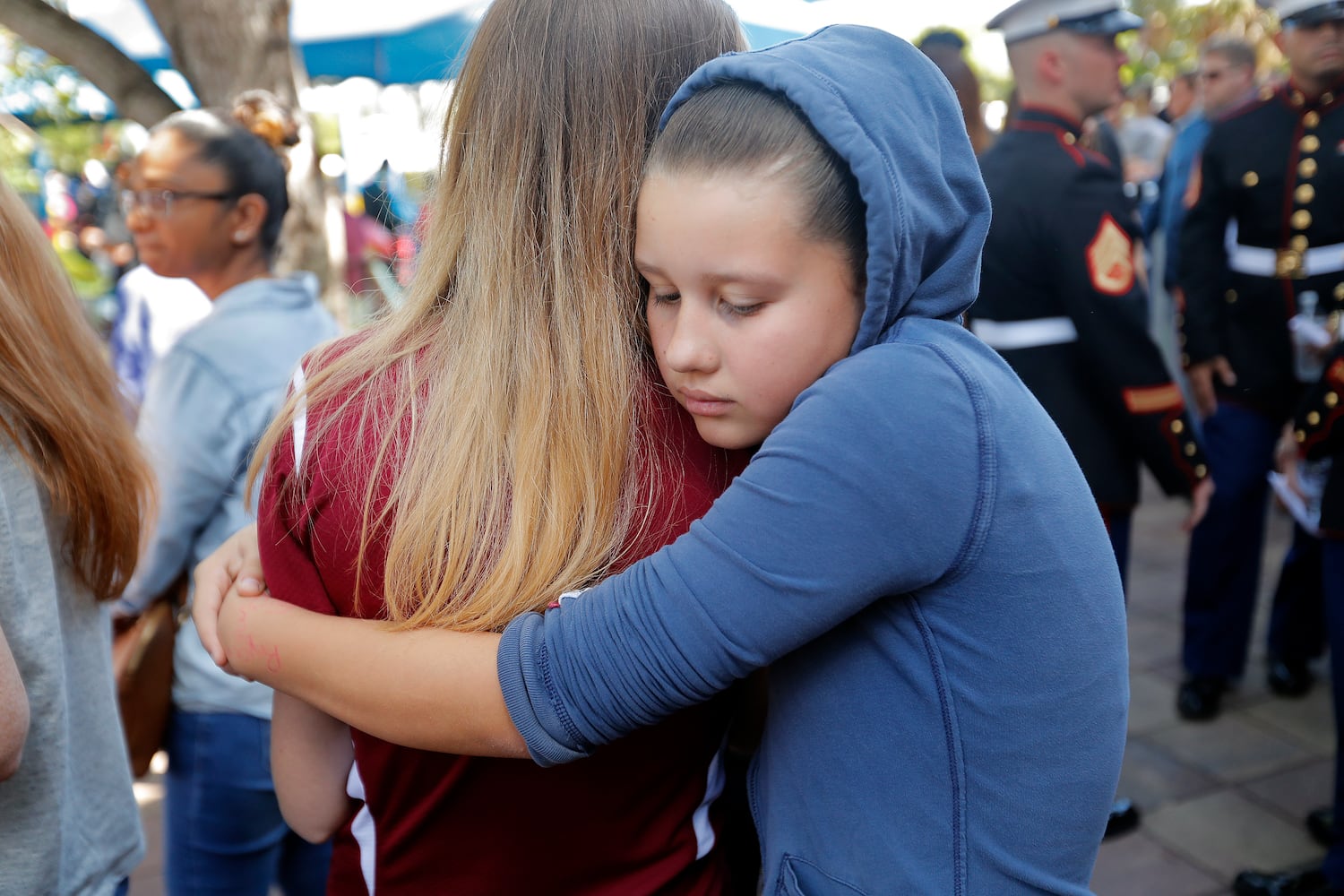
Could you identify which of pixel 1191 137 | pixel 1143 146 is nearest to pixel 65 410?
pixel 1191 137

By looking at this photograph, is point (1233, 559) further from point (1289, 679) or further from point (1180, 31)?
point (1180, 31)

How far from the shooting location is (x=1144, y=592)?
17.3 feet

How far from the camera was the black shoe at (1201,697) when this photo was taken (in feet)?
12.9

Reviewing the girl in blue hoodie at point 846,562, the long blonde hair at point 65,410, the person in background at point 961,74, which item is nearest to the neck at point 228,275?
the long blonde hair at point 65,410

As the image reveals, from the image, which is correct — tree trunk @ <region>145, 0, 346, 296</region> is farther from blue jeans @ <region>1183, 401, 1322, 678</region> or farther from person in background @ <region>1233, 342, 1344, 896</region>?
blue jeans @ <region>1183, 401, 1322, 678</region>

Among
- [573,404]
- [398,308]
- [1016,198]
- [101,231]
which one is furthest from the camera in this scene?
[101,231]

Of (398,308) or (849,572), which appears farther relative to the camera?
(398,308)

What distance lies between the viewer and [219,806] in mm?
2047

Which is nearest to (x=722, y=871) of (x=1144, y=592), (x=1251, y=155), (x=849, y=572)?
(x=849, y=572)

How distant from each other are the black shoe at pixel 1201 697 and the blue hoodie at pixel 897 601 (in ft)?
10.6

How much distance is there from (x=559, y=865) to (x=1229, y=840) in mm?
2791

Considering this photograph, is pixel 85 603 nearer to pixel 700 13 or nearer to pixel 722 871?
pixel 722 871

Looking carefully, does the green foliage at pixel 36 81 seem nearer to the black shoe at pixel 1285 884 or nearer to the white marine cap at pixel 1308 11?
the white marine cap at pixel 1308 11

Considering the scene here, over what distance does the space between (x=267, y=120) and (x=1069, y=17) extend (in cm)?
233
